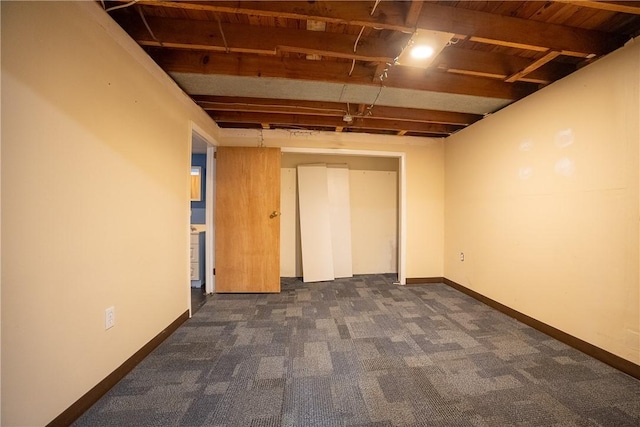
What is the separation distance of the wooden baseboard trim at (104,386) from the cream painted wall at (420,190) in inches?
109

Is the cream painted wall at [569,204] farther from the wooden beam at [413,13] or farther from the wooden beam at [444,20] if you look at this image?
the wooden beam at [413,13]

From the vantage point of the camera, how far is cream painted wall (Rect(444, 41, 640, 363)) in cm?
152

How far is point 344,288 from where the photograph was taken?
3158 millimetres

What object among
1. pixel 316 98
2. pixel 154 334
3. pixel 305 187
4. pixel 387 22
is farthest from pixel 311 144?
pixel 154 334

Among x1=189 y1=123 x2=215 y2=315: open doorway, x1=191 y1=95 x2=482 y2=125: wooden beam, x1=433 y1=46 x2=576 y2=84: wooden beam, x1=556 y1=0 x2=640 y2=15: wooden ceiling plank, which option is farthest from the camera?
x1=189 y1=123 x2=215 y2=315: open doorway

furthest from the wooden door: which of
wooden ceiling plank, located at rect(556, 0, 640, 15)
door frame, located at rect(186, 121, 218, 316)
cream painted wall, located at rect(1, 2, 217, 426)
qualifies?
wooden ceiling plank, located at rect(556, 0, 640, 15)

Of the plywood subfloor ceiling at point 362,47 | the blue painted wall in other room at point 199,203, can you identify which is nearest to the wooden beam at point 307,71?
the plywood subfloor ceiling at point 362,47

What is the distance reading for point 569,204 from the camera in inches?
72.2

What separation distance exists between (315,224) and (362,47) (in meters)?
2.33

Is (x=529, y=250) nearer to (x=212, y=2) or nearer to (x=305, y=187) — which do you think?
(x=305, y=187)

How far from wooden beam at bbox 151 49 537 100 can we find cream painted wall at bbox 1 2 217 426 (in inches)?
9.1

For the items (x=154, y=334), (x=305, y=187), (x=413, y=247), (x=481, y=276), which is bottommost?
(x=154, y=334)

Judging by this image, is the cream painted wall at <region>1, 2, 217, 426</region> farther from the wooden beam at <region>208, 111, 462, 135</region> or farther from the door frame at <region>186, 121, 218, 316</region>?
the door frame at <region>186, 121, 218, 316</region>

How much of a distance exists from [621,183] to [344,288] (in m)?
2.63
